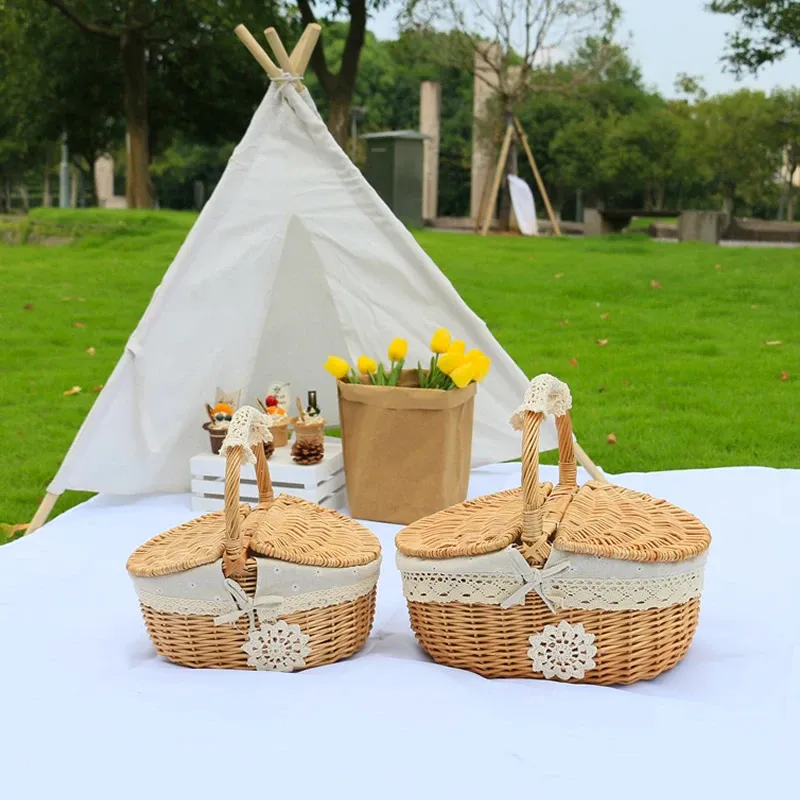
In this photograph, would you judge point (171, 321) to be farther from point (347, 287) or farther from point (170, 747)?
point (170, 747)

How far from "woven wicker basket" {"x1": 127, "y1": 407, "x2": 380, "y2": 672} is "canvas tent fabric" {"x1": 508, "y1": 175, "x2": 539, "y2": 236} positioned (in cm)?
1190

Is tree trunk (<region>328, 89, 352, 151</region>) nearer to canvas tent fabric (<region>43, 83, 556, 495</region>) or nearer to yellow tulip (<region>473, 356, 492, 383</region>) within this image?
canvas tent fabric (<region>43, 83, 556, 495</region>)

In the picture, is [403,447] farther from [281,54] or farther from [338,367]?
[281,54]

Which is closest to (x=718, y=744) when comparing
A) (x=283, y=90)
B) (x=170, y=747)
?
(x=170, y=747)

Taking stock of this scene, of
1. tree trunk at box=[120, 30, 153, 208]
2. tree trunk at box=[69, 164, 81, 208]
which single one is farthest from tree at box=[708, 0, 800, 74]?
tree trunk at box=[69, 164, 81, 208]

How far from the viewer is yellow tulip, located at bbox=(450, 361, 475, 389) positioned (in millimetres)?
3189

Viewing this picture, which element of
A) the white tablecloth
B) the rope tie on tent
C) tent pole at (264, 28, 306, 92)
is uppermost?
tent pole at (264, 28, 306, 92)

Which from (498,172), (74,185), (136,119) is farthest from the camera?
(74,185)

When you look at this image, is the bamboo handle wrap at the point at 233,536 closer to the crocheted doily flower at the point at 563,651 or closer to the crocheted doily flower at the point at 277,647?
the crocheted doily flower at the point at 277,647

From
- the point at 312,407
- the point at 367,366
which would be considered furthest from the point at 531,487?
the point at 312,407

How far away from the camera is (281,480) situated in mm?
3412

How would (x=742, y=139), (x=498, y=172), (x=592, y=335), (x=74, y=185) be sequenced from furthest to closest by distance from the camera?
(x=74, y=185) < (x=742, y=139) < (x=498, y=172) < (x=592, y=335)

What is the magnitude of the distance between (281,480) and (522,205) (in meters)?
11.1

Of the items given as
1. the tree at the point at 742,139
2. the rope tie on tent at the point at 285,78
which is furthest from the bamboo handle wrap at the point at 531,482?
the tree at the point at 742,139
